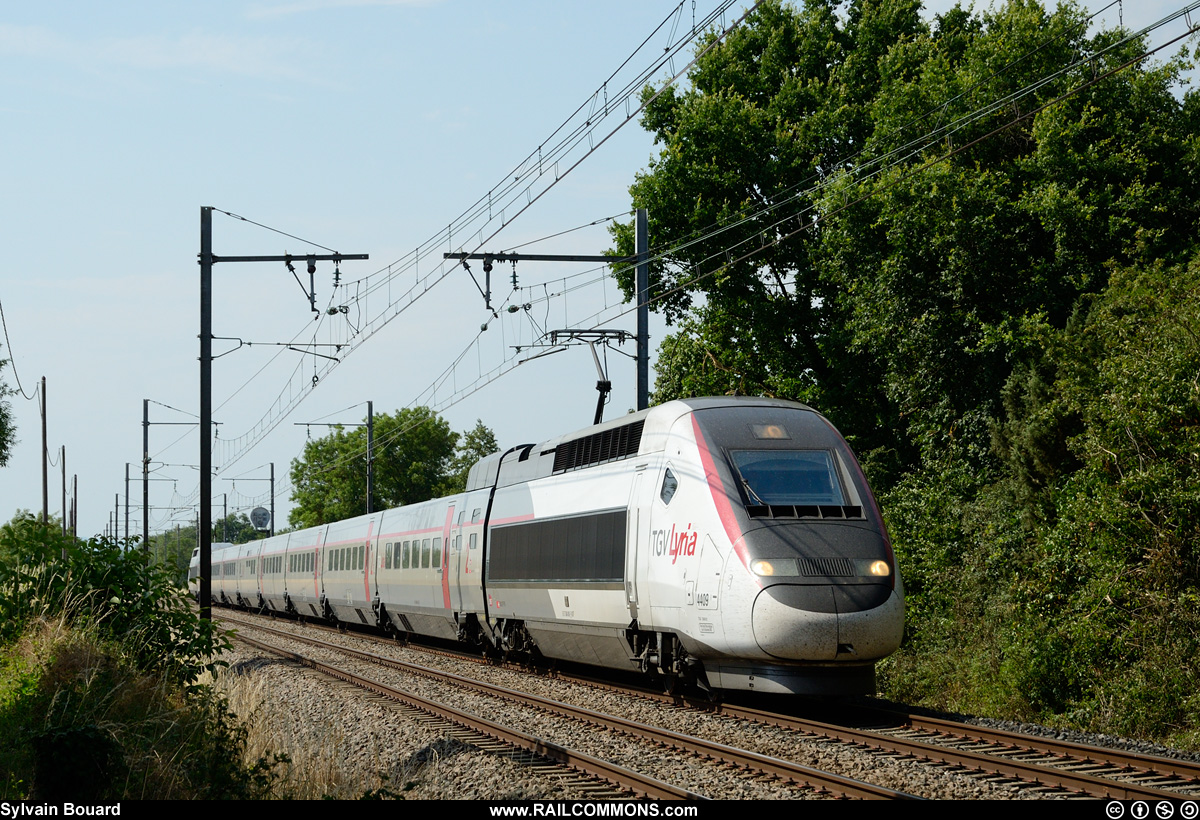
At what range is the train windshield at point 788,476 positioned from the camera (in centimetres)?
1340

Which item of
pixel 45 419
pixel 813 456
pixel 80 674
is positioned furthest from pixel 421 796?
pixel 45 419

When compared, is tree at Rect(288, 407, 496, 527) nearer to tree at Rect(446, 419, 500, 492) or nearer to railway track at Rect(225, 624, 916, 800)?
tree at Rect(446, 419, 500, 492)

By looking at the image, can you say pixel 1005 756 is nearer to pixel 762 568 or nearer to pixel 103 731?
pixel 762 568

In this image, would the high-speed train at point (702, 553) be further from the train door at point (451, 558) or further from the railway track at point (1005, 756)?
the train door at point (451, 558)

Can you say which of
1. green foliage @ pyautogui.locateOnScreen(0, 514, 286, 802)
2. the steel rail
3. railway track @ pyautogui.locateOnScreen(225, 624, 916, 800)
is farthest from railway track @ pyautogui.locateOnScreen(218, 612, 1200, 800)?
green foliage @ pyautogui.locateOnScreen(0, 514, 286, 802)

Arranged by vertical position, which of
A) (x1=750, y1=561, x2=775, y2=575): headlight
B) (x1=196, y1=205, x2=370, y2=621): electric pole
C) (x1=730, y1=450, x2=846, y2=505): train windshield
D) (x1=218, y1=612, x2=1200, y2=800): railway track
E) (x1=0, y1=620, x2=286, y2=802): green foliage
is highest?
(x1=196, y1=205, x2=370, y2=621): electric pole

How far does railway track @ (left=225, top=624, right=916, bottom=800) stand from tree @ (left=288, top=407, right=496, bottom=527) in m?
68.1

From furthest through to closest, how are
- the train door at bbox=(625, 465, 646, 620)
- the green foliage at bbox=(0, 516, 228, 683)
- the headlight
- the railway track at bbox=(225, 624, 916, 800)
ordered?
1. the train door at bbox=(625, 465, 646, 620)
2. the green foliage at bbox=(0, 516, 228, 683)
3. the headlight
4. the railway track at bbox=(225, 624, 916, 800)

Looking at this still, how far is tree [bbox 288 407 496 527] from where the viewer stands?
279 feet

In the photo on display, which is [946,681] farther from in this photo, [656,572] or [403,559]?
[403,559]

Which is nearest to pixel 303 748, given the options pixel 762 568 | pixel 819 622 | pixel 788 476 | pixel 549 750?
pixel 549 750

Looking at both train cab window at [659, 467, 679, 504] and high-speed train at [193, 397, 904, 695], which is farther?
train cab window at [659, 467, 679, 504]

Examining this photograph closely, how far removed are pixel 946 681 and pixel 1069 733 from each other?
7638 mm

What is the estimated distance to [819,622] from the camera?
12.4 metres
